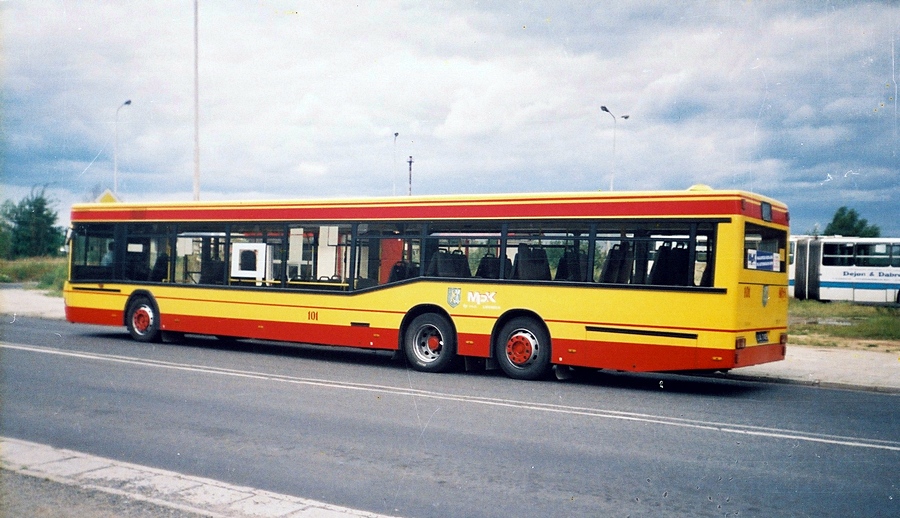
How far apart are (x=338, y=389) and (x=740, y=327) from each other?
5469mm

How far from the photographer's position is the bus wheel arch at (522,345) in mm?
12484

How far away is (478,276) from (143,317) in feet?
26.1

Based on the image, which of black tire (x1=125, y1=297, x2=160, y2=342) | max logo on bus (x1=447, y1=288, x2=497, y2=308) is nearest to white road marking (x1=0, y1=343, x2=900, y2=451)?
max logo on bus (x1=447, y1=288, x2=497, y2=308)

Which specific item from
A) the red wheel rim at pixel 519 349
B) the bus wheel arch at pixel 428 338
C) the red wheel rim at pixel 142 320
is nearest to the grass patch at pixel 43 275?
the red wheel rim at pixel 142 320

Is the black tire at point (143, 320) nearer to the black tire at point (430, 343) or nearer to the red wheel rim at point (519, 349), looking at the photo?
the black tire at point (430, 343)

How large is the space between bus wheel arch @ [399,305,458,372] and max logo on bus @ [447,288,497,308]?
0.28 m

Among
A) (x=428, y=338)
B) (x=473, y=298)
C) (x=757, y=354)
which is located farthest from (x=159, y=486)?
(x=757, y=354)

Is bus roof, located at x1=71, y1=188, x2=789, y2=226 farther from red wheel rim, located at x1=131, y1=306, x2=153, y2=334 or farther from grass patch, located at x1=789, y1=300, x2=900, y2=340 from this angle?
grass patch, located at x1=789, y1=300, x2=900, y2=340

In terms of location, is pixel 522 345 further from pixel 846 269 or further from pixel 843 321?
pixel 846 269

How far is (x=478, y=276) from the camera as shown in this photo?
13.1 m

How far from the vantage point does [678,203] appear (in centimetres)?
1144

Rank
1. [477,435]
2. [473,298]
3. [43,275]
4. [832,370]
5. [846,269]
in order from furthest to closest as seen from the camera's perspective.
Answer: [43,275]
[846,269]
[832,370]
[473,298]
[477,435]

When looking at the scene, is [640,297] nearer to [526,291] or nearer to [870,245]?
[526,291]

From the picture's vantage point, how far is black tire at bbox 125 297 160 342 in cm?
1694
